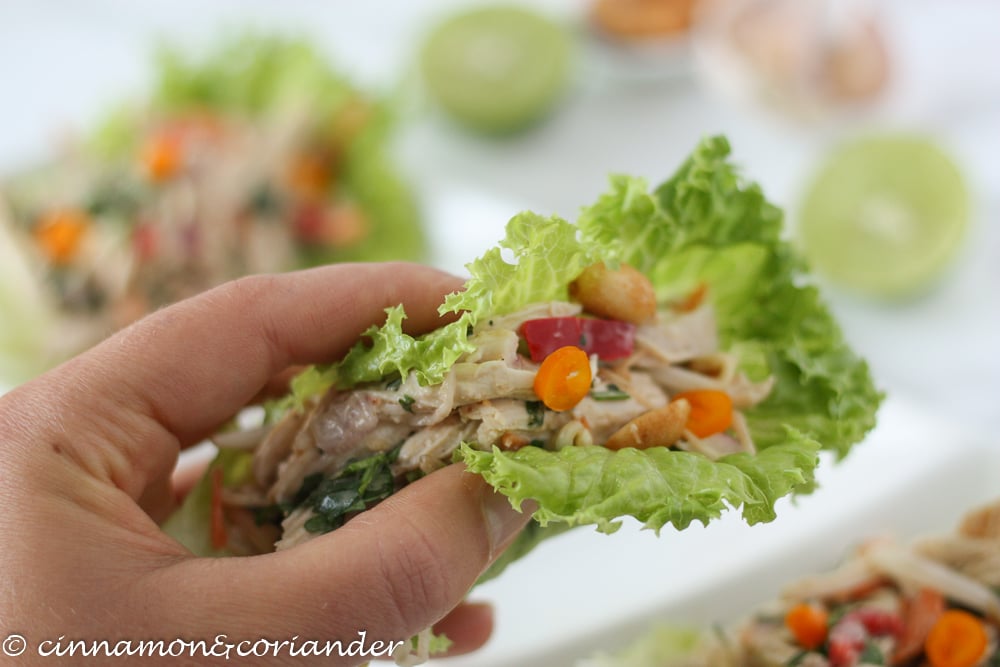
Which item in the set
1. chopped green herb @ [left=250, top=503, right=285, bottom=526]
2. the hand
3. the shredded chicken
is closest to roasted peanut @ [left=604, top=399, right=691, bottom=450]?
the shredded chicken

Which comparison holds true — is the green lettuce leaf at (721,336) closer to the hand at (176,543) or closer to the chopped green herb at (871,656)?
the hand at (176,543)

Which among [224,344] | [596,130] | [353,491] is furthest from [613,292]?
[596,130]

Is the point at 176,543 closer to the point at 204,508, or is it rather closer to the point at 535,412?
the point at 204,508

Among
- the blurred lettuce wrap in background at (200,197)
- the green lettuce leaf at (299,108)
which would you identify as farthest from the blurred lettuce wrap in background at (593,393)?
the green lettuce leaf at (299,108)

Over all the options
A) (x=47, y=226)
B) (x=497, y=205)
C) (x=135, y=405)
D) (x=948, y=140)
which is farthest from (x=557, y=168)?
(x=135, y=405)

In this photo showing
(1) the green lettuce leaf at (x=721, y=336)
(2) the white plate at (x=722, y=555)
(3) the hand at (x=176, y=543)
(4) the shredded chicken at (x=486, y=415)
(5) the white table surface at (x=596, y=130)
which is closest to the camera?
(3) the hand at (x=176, y=543)

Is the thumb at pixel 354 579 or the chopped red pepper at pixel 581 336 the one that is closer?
the thumb at pixel 354 579
